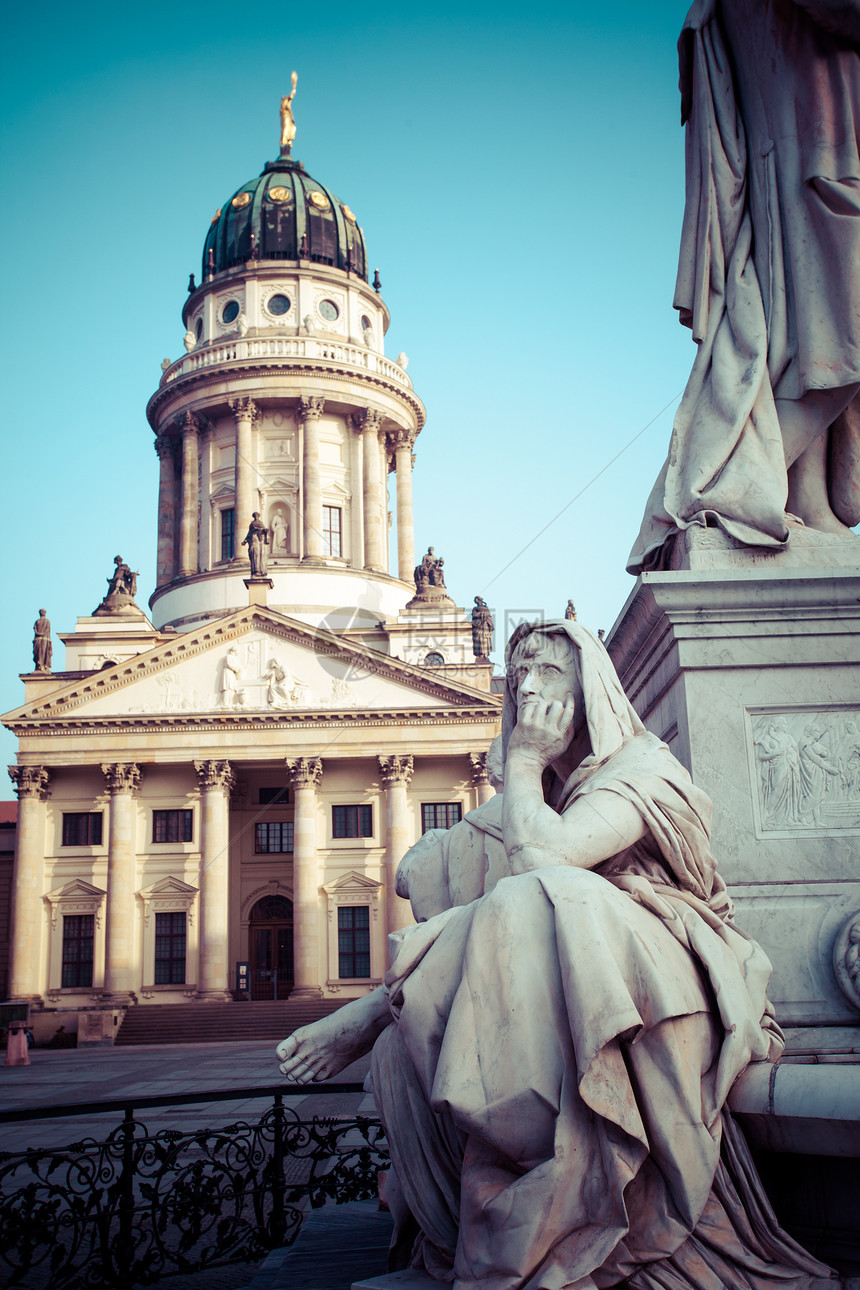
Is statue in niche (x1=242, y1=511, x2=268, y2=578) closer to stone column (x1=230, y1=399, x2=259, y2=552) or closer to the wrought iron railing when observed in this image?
stone column (x1=230, y1=399, x2=259, y2=552)

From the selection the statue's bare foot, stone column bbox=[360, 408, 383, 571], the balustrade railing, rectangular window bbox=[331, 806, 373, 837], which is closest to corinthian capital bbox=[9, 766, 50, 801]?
rectangular window bbox=[331, 806, 373, 837]

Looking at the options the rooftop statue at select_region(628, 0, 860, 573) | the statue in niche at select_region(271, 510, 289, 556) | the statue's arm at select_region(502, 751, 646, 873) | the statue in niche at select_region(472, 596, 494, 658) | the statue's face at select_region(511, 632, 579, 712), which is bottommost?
the statue's arm at select_region(502, 751, 646, 873)

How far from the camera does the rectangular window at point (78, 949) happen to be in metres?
44.3

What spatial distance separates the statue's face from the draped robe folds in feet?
1.86

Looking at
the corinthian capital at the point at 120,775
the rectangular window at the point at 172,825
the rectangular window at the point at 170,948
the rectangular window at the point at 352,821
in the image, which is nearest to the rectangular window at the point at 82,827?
the corinthian capital at the point at 120,775

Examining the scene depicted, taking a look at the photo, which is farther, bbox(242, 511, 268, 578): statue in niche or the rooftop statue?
bbox(242, 511, 268, 578): statue in niche

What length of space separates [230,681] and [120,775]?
558 cm

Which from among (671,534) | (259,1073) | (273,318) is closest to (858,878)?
(671,534)

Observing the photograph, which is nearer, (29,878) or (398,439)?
(29,878)

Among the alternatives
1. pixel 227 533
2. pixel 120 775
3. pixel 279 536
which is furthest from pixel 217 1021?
pixel 227 533

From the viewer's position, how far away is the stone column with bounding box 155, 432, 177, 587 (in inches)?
2251

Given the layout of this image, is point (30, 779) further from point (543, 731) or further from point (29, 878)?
point (543, 731)

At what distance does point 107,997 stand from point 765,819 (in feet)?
141

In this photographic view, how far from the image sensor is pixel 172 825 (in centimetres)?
4628
